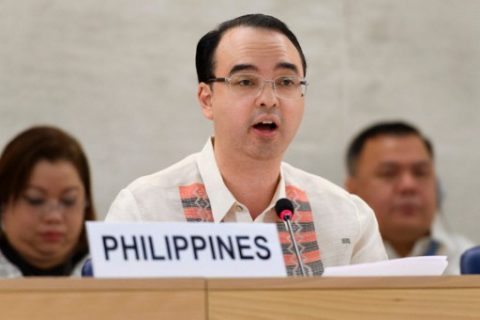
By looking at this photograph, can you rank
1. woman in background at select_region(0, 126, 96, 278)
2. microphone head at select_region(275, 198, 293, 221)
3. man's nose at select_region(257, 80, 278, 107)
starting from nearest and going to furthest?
microphone head at select_region(275, 198, 293, 221)
man's nose at select_region(257, 80, 278, 107)
woman in background at select_region(0, 126, 96, 278)

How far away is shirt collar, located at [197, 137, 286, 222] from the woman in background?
3.87 ft

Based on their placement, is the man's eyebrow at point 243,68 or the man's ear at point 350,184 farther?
the man's ear at point 350,184

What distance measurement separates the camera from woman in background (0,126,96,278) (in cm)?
382

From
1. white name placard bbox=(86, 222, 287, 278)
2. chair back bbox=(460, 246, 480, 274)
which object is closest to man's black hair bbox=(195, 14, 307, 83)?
chair back bbox=(460, 246, 480, 274)

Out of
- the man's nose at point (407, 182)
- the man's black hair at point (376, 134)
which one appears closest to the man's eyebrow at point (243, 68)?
the man's nose at point (407, 182)

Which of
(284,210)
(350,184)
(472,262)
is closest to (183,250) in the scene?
(284,210)

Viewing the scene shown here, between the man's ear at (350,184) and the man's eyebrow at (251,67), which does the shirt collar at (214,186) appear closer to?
the man's eyebrow at (251,67)

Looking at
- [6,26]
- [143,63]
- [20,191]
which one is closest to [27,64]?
[6,26]

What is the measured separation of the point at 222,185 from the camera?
9.00 feet

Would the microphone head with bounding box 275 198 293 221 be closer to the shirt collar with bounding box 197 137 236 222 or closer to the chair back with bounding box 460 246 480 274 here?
the shirt collar with bounding box 197 137 236 222

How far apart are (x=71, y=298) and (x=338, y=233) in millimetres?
1127

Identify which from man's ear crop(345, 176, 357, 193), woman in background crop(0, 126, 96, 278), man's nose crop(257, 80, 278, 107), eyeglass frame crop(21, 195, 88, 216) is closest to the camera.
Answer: man's nose crop(257, 80, 278, 107)

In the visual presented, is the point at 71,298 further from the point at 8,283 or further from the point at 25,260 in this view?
the point at 25,260

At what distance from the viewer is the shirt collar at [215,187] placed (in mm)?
2715
